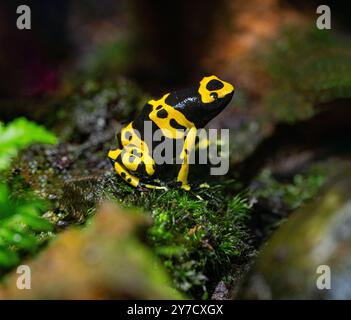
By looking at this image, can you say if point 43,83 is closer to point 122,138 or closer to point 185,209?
point 122,138

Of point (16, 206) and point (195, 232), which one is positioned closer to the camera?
point (16, 206)

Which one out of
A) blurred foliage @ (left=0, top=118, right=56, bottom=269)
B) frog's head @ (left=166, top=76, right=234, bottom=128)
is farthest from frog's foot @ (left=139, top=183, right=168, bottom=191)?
blurred foliage @ (left=0, top=118, right=56, bottom=269)

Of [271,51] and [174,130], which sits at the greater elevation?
[271,51]

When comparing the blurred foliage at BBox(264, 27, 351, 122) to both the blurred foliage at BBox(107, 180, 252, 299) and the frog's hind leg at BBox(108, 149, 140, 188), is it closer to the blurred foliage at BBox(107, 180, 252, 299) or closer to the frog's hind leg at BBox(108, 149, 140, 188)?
the blurred foliage at BBox(107, 180, 252, 299)

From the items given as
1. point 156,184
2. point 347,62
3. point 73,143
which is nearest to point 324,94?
point 347,62
